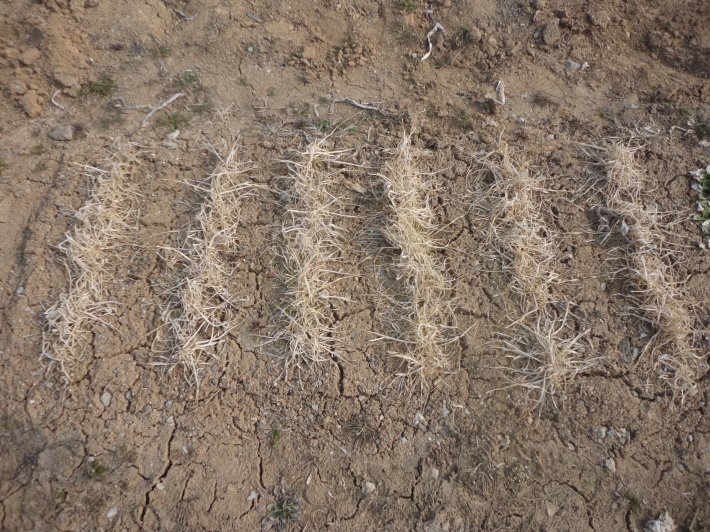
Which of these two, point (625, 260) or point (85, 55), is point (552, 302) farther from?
point (85, 55)

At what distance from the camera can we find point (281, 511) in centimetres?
239

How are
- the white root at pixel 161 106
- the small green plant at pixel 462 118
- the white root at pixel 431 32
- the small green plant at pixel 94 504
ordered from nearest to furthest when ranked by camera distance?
the small green plant at pixel 94 504 → the small green plant at pixel 462 118 → the white root at pixel 161 106 → the white root at pixel 431 32

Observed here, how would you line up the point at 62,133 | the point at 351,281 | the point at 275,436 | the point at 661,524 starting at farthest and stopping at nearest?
the point at 62,133 < the point at 351,281 < the point at 275,436 < the point at 661,524

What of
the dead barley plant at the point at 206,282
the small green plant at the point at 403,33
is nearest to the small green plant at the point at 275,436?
the dead barley plant at the point at 206,282

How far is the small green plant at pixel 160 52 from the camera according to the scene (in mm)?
3488

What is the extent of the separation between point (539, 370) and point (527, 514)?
80cm

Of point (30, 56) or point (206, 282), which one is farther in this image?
point (30, 56)

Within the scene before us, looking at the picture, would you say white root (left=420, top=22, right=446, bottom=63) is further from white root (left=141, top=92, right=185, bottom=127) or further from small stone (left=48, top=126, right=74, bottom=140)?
small stone (left=48, top=126, right=74, bottom=140)

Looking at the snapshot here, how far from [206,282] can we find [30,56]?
2.41 meters

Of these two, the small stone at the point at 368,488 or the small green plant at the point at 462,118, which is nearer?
the small stone at the point at 368,488

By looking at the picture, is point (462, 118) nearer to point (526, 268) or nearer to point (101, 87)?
point (526, 268)

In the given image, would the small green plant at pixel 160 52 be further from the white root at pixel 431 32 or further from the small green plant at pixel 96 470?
the small green plant at pixel 96 470

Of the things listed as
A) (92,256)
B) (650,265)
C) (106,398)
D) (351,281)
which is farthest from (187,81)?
(650,265)

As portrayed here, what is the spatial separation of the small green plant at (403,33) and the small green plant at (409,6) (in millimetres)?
114
